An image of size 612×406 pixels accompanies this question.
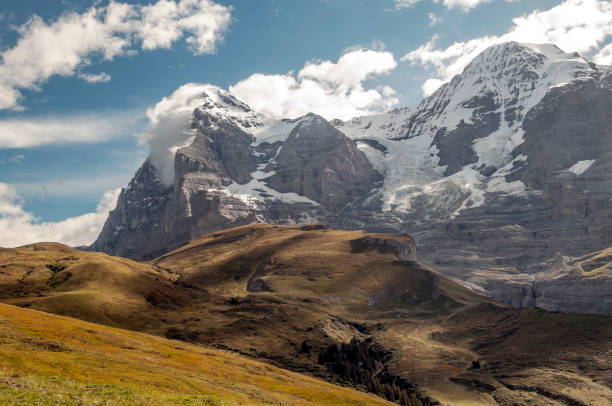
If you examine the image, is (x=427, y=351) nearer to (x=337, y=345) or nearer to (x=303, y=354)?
(x=337, y=345)

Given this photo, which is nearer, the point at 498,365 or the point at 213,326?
the point at 498,365

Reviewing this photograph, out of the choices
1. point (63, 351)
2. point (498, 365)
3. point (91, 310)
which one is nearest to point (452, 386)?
point (498, 365)

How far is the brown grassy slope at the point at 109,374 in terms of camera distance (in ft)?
128

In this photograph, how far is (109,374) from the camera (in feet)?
204

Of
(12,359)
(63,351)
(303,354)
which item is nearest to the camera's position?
(12,359)

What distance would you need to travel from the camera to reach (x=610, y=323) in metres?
180

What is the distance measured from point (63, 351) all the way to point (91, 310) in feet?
361

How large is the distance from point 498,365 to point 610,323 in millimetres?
40600

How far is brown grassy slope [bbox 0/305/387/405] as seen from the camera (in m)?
39.1

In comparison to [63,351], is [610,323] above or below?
above

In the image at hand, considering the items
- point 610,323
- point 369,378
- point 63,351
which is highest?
point 610,323

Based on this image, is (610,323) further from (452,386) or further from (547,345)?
(452,386)

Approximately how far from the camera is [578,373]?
16012 centimetres

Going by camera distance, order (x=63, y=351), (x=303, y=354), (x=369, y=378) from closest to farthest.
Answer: (x=63, y=351) → (x=369, y=378) → (x=303, y=354)
